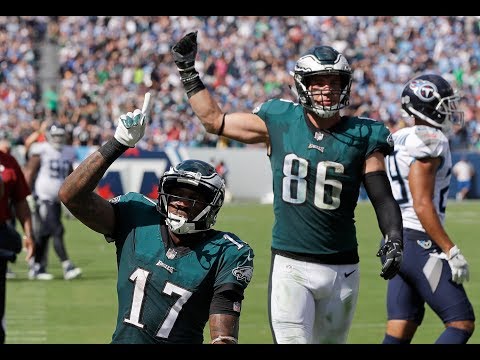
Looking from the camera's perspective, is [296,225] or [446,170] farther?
[446,170]

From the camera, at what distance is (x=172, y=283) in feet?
14.1

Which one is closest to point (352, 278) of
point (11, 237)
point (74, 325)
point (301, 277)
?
point (301, 277)

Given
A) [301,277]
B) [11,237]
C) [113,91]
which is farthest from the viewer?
[113,91]

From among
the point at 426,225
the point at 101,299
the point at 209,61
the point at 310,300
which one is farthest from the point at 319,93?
the point at 209,61

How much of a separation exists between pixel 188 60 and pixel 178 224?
1.42m

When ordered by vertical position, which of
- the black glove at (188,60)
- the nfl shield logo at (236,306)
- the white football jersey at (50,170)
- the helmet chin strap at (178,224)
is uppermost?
the black glove at (188,60)

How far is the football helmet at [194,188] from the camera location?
14.3 feet

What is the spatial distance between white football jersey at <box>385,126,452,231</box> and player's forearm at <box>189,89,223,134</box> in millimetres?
1347

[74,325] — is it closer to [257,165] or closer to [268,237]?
[268,237]

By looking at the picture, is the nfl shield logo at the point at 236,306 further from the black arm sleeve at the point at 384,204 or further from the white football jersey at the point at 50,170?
the white football jersey at the point at 50,170

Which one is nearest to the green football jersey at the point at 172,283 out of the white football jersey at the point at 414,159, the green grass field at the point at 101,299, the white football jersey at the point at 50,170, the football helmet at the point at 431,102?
the white football jersey at the point at 414,159

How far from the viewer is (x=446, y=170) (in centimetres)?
655

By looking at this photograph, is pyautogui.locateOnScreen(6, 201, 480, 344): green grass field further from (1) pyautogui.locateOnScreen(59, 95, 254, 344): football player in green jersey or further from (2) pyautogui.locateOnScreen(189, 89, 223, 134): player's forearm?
(1) pyautogui.locateOnScreen(59, 95, 254, 344): football player in green jersey
